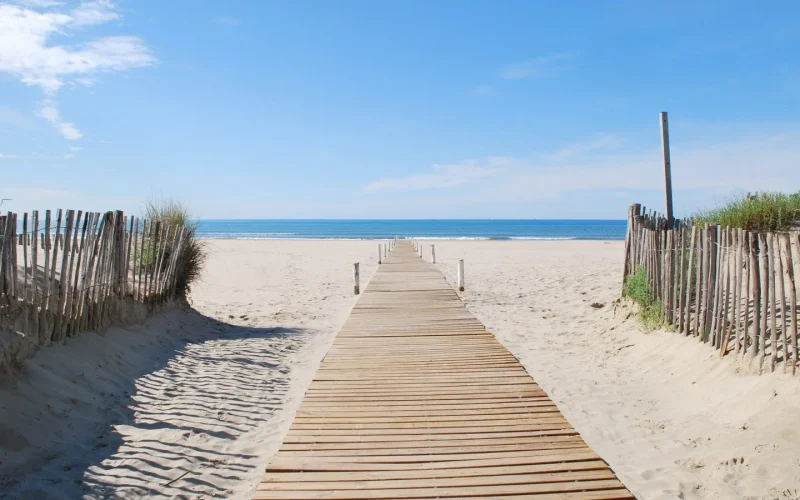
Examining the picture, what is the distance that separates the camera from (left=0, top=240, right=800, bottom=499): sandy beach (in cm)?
358

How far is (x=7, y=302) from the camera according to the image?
4824 millimetres

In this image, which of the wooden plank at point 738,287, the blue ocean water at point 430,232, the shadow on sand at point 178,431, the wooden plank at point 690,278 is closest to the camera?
the shadow on sand at point 178,431

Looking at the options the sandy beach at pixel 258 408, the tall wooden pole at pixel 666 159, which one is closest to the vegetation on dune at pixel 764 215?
the tall wooden pole at pixel 666 159

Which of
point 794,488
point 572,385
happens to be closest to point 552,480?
point 794,488

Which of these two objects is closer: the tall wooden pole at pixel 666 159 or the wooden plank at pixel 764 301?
the wooden plank at pixel 764 301

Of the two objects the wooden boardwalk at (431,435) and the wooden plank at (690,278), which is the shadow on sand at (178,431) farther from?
the wooden plank at (690,278)

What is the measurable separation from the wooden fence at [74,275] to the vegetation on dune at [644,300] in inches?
263

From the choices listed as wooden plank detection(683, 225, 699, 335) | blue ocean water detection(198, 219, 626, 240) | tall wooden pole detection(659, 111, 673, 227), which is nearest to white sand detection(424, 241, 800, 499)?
wooden plank detection(683, 225, 699, 335)

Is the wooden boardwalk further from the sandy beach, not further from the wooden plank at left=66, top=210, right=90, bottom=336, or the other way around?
the wooden plank at left=66, top=210, right=90, bottom=336

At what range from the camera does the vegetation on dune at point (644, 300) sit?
712cm

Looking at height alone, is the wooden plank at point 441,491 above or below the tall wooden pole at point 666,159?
below

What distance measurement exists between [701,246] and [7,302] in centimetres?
675

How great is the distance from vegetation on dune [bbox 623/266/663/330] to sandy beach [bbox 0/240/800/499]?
9.5 inches

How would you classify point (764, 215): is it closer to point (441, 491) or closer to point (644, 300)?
point (644, 300)
